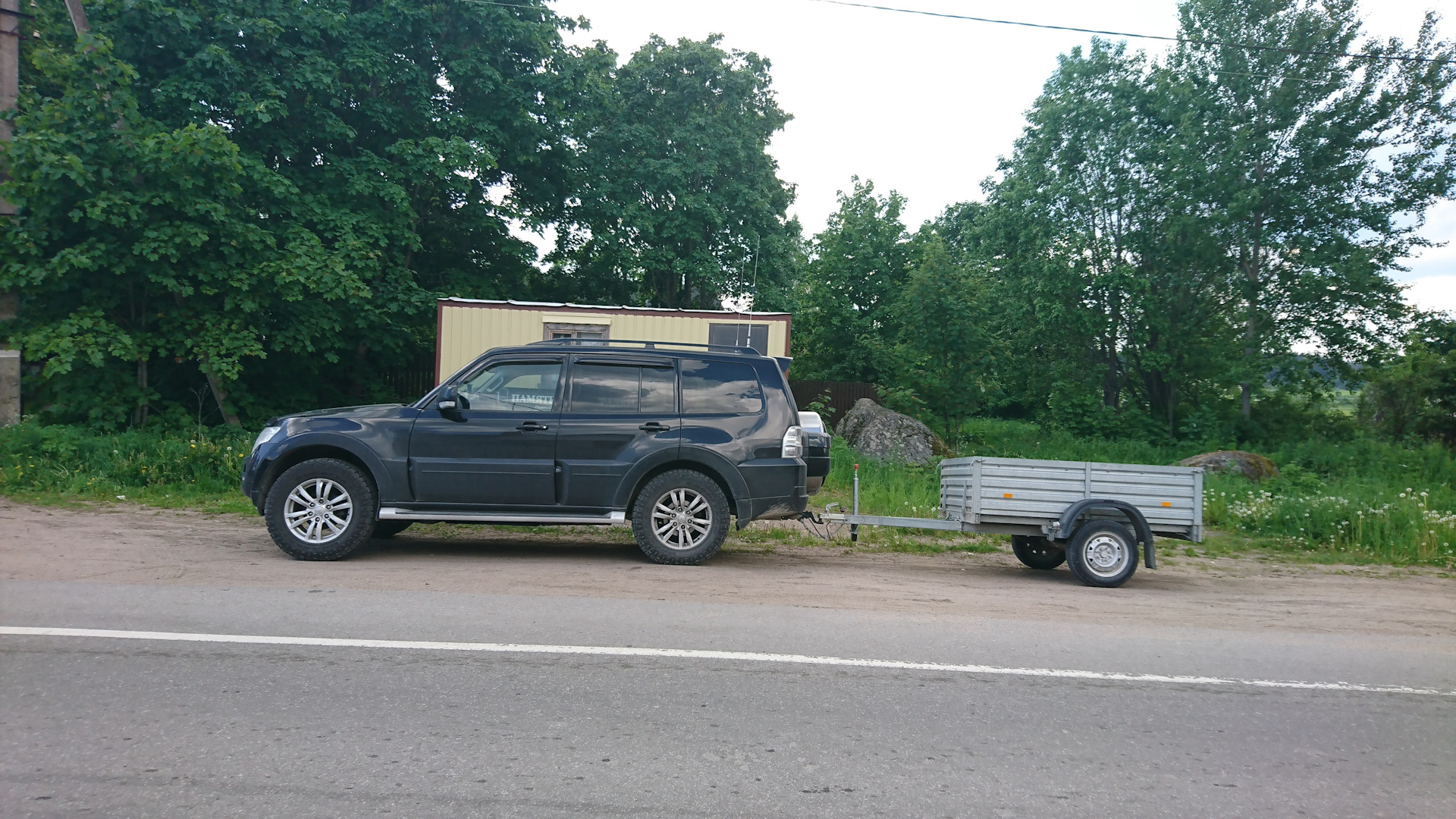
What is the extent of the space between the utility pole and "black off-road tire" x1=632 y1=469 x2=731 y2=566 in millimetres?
12369

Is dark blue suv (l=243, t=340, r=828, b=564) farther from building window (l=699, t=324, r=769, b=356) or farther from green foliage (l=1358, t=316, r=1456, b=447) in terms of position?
green foliage (l=1358, t=316, r=1456, b=447)

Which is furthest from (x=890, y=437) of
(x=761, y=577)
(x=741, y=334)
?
(x=761, y=577)

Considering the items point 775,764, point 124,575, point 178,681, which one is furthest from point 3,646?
point 775,764

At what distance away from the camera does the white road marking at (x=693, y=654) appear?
5039mm

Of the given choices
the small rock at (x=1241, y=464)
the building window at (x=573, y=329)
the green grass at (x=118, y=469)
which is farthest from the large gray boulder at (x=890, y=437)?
the green grass at (x=118, y=469)

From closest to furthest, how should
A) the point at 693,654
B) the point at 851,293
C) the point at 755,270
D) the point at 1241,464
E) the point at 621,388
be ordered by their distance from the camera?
the point at 693,654
the point at 621,388
the point at 1241,464
the point at 755,270
the point at 851,293

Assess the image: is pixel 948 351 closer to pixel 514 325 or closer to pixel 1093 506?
pixel 514 325

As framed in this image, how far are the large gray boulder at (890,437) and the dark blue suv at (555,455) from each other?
10049mm

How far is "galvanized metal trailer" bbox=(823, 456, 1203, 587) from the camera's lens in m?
8.30

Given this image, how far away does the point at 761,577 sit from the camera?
7914 mm

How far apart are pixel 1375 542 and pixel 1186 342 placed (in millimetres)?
14818

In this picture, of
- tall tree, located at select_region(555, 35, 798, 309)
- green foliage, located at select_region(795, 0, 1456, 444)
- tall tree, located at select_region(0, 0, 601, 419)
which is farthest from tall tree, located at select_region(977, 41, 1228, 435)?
tall tree, located at select_region(0, 0, 601, 419)

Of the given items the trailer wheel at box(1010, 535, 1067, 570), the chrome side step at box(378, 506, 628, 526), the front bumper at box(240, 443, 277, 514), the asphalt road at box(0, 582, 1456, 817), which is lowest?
the asphalt road at box(0, 582, 1456, 817)

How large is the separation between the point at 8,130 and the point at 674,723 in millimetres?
16932
